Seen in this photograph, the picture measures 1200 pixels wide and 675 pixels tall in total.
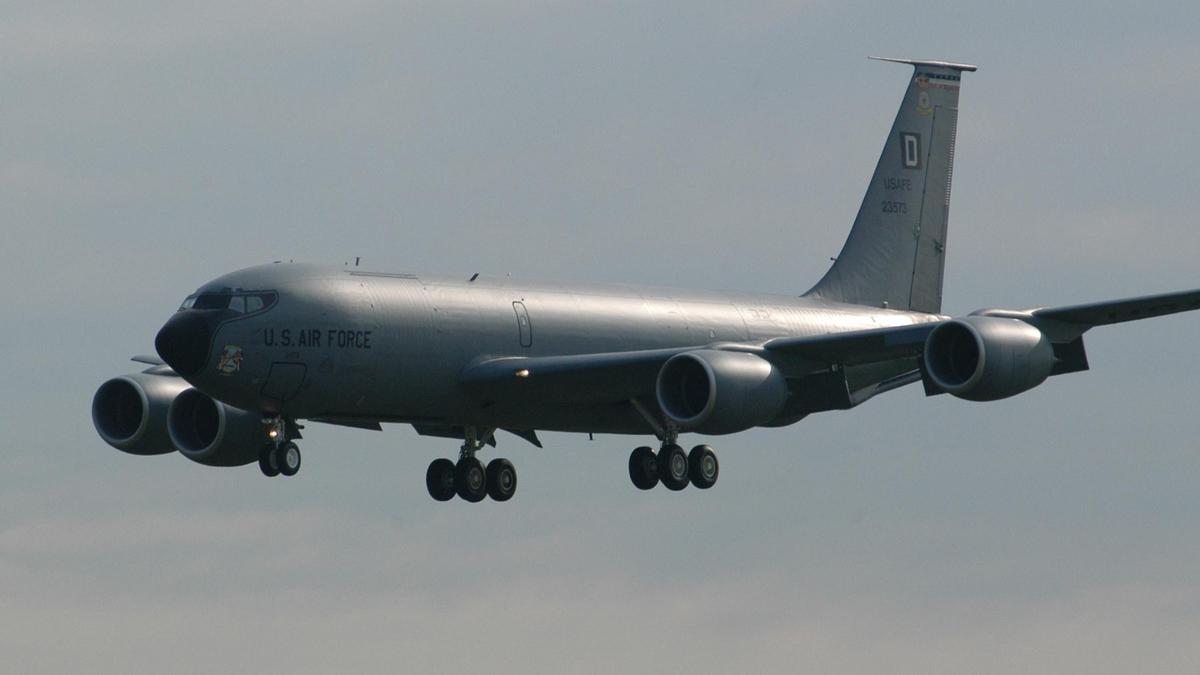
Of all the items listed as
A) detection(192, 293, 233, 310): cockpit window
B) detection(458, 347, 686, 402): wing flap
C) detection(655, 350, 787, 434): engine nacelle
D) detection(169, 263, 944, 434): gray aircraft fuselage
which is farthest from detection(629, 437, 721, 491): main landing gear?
detection(192, 293, 233, 310): cockpit window

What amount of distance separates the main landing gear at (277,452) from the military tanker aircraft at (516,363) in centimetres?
4

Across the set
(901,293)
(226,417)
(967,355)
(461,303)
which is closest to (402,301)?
(461,303)

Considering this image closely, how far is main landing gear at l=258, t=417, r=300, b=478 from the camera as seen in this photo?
177 ft

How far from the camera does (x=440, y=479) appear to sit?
59.7 meters

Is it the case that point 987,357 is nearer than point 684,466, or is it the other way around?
point 987,357

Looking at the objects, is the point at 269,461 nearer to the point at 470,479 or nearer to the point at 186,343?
the point at 186,343

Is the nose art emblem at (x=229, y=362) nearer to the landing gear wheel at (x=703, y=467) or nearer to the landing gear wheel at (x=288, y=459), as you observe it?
the landing gear wheel at (x=288, y=459)

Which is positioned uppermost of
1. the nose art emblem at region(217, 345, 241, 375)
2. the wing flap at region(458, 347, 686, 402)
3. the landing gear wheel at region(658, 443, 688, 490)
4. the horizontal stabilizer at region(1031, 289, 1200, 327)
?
the horizontal stabilizer at region(1031, 289, 1200, 327)

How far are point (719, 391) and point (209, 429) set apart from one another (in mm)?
13370

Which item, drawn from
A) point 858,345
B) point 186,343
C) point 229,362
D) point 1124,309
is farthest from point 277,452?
point 1124,309

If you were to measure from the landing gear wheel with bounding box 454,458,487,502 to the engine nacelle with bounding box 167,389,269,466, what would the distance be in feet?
16.1

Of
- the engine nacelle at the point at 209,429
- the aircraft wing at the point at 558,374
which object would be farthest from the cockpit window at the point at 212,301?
the engine nacelle at the point at 209,429

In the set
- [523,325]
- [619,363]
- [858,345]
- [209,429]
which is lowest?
[209,429]

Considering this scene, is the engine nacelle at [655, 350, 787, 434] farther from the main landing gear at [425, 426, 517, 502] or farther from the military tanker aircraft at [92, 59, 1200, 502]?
the main landing gear at [425, 426, 517, 502]
